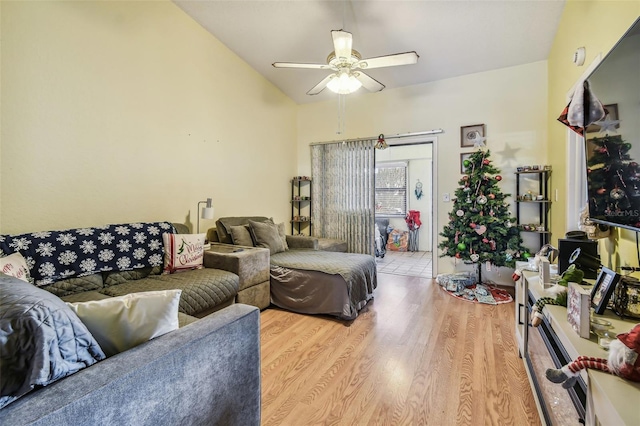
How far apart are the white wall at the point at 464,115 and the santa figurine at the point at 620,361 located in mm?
3317

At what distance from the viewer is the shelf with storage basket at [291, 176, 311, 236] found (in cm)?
491

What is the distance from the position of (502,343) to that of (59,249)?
3.27 metres

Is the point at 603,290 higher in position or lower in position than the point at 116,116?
lower

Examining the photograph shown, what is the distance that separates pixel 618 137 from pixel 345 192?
3511 mm

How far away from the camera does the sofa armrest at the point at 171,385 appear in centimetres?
63

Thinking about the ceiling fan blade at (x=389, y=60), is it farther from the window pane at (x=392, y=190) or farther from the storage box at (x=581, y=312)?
the window pane at (x=392, y=190)

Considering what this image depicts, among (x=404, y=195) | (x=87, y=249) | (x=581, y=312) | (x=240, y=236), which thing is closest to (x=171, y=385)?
(x=581, y=312)

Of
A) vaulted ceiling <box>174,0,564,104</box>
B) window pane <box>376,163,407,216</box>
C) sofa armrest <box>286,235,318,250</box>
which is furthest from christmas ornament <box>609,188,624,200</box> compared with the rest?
window pane <box>376,163,407,216</box>

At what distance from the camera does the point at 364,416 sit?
1.44 meters

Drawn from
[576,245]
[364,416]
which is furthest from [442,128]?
[364,416]

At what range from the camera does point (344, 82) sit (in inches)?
104

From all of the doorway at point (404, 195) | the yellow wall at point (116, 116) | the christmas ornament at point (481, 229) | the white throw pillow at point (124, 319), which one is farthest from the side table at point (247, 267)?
the doorway at point (404, 195)

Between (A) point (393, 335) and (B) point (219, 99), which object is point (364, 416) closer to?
(A) point (393, 335)

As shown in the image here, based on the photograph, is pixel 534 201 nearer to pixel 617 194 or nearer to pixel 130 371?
pixel 617 194
